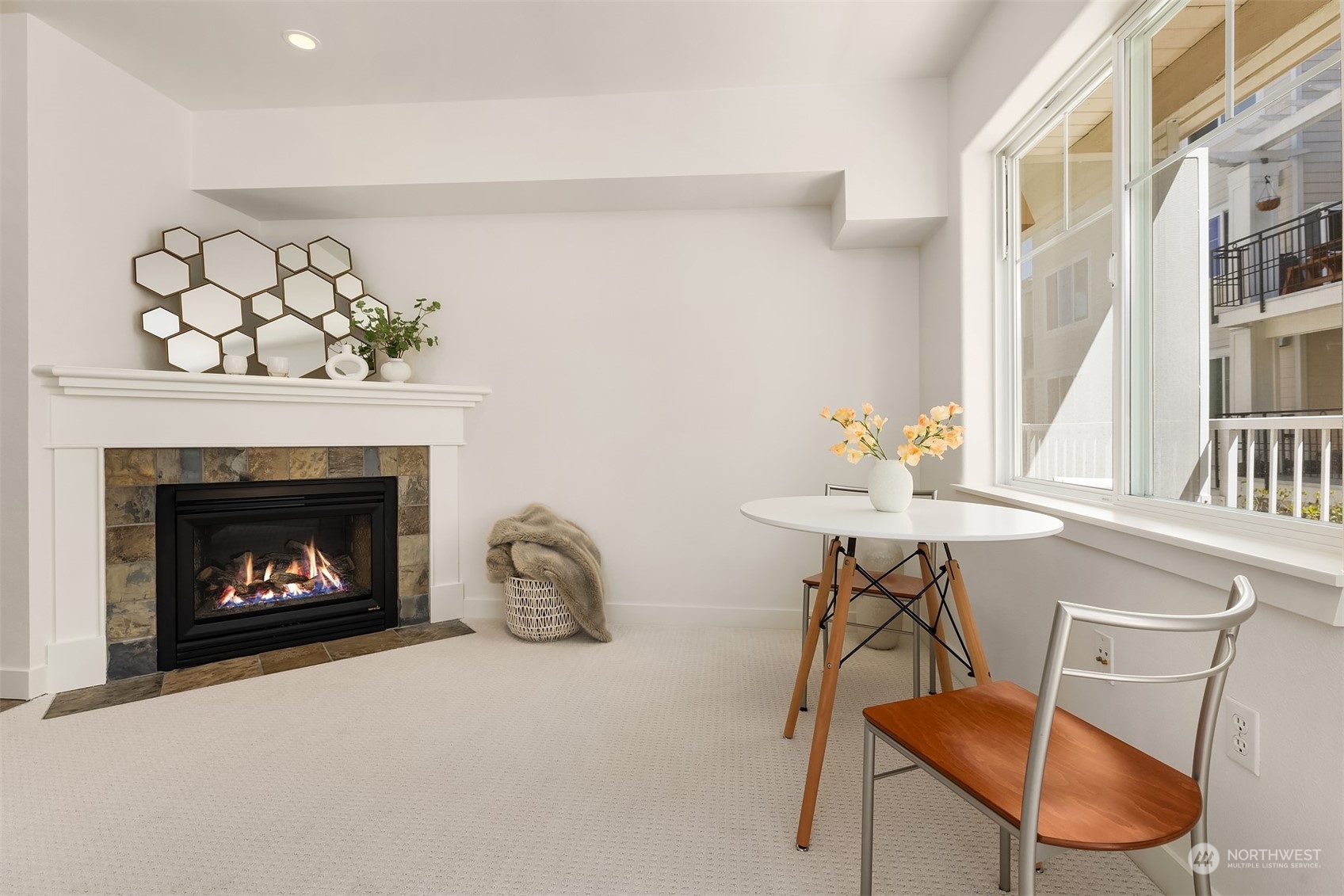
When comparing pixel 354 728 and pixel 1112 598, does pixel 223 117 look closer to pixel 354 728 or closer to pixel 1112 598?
pixel 354 728

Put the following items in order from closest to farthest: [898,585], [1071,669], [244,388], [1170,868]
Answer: [1071,669]
[1170,868]
[898,585]
[244,388]

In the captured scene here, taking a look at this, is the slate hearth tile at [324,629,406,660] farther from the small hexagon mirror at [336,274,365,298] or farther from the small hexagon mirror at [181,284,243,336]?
the small hexagon mirror at [336,274,365,298]

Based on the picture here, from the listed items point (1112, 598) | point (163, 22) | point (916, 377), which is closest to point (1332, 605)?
point (1112, 598)

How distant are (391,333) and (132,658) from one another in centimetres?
172

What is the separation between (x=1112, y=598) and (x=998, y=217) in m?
1.59

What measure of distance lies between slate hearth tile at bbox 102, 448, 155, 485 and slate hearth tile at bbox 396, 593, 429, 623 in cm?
115

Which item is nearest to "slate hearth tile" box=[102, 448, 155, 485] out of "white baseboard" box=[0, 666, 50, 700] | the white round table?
"white baseboard" box=[0, 666, 50, 700]

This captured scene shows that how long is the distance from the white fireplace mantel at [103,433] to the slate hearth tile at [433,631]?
945 millimetres

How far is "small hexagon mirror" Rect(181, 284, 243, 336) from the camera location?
2.70 m

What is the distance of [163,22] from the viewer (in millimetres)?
2219

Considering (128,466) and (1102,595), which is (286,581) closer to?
(128,466)

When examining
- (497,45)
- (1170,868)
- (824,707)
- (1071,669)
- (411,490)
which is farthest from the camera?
(411,490)

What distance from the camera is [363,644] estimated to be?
2768 mm

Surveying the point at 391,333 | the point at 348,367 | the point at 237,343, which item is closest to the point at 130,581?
the point at 237,343
